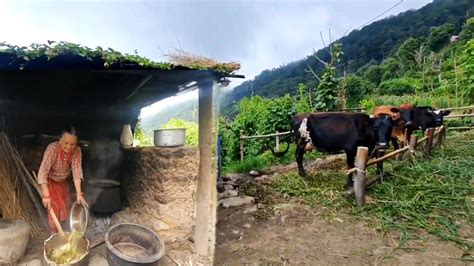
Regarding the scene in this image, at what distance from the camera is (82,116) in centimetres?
614

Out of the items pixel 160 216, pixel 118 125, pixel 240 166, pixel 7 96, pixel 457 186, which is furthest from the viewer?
pixel 240 166

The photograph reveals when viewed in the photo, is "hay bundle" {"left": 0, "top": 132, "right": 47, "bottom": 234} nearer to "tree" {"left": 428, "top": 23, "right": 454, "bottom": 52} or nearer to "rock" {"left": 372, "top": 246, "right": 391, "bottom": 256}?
"rock" {"left": 372, "top": 246, "right": 391, "bottom": 256}

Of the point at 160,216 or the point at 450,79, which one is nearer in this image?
the point at 160,216

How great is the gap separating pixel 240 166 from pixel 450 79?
51.4ft

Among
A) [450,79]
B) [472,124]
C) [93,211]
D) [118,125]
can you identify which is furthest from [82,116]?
[450,79]

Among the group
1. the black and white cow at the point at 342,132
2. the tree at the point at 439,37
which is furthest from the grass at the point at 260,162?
the tree at the point at 439,37

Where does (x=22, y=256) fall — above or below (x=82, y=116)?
below

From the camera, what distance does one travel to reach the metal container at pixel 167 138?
4691 millimetres

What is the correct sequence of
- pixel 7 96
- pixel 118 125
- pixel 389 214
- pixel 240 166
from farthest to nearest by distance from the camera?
1. pixel 240 166
2. pixel 118 125
3. pixel 389 214
4. pixel 7 96

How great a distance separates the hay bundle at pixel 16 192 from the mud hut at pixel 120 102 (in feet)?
1.45

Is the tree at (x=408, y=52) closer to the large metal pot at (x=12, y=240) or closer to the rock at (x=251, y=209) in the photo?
the rock at (x=251, y=209)

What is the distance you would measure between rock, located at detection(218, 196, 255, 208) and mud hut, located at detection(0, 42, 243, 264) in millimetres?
1327

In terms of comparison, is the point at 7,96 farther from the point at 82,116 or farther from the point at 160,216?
the point at 160,216

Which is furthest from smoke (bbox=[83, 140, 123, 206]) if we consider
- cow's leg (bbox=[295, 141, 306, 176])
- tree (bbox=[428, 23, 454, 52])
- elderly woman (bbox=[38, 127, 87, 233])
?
tree (bbox=[428, 23, 454, 52])
